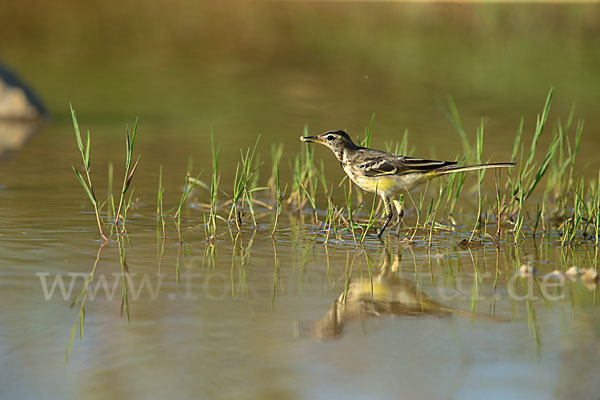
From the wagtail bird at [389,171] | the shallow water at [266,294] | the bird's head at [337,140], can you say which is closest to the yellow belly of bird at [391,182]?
the wagtail bird at [389,171]

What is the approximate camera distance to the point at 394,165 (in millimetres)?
7312

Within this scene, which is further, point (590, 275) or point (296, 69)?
point (296, 69)

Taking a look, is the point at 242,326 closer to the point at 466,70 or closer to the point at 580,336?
the point at 580,336

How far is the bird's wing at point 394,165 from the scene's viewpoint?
7.17 meters

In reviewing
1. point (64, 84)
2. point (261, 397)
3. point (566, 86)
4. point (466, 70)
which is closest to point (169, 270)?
point (261, 397)

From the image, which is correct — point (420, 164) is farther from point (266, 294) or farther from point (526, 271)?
point (266, 294)

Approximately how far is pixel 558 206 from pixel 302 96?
1028 centimetres

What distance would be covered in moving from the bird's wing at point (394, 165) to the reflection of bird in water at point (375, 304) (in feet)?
4.96

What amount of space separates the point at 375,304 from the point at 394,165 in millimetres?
2256

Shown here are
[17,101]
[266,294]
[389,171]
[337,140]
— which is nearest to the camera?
[266,294]

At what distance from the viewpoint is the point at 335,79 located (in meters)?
20.9

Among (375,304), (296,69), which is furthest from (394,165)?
(296,69)

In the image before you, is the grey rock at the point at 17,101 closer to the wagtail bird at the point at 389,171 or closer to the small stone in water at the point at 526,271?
the wagtail bird at the point at 389,171

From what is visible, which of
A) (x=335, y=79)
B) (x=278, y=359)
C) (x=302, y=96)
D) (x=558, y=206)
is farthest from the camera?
(x=335, y=79)
